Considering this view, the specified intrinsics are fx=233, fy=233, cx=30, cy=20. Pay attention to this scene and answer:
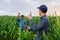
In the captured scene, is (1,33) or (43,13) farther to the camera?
(1,33)

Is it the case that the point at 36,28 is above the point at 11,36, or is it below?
above

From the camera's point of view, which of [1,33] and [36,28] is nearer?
[36,28]

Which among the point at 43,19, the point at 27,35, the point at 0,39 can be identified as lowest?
the point at 0,39

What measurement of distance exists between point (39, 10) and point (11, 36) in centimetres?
678

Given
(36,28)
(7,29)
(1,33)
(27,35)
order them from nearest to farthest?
(36,28) < (27,35) < (1,33) < (7,29)

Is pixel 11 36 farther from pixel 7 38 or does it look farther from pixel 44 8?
pixel 44 8

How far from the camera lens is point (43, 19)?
4953 mm

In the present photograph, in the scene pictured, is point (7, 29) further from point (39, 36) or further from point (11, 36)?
point (39, 36)

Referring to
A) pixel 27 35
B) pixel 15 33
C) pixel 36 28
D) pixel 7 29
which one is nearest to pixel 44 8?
pixel 36 28

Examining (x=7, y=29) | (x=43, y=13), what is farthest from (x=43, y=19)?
(x=7, y=29)

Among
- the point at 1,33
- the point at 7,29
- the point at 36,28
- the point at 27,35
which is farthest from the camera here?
the point at 7,29

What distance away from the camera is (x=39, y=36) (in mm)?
5102

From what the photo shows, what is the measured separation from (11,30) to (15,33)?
1.61 feet

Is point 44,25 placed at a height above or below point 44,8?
below
